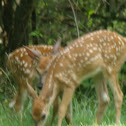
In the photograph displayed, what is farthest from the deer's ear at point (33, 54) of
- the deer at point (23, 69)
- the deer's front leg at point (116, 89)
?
the deer's front leg at point (116, 89)

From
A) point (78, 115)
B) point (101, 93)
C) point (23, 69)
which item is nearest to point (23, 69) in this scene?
point (23, 69)

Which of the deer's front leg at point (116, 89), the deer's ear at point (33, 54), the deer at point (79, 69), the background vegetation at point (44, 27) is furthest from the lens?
the background vegetation at point (44, 27)

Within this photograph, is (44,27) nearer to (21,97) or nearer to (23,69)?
(23,69)

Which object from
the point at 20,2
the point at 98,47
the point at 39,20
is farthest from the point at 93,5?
the point at 98,47

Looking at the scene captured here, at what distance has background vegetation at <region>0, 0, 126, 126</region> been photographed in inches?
266

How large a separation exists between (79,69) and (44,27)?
479cm

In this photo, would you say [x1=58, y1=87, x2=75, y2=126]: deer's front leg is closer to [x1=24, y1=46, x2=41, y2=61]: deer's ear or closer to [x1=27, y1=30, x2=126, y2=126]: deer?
[x1=27, y1=30, x2=126, y2=126]: deer

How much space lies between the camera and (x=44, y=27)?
1015 centimetres

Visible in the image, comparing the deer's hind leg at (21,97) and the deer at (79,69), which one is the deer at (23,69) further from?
the deer at (79,69)

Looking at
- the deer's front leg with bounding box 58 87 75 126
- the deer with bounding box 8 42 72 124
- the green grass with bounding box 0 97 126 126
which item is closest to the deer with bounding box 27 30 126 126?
the deer's front leg with bounding box 58 87 75 126

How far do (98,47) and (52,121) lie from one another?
1221 millimetres

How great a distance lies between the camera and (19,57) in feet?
22.3

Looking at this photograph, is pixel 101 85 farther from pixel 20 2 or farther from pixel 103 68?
pixel 20 2

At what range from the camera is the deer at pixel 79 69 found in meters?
5.24
